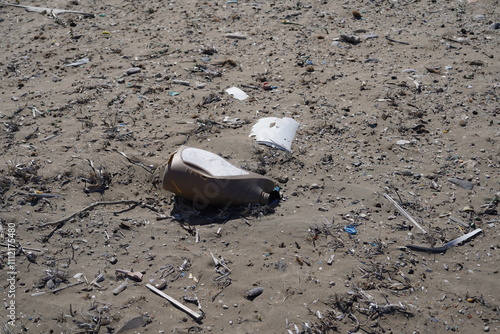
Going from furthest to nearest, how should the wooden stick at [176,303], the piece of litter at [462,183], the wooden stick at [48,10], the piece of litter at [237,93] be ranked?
1. the wooden stick at [48,10]
2. the piece of litter at [237,93]
3. the piece of litter at [462,183]
4. the wooden stick at [176,303]

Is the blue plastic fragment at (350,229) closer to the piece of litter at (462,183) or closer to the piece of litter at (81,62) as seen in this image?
the piece of litter at (462,183)

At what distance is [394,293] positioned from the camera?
2.73 m

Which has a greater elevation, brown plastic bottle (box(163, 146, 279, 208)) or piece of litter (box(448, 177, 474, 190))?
brown plastic bottle (box(163, 146, 279, 208))

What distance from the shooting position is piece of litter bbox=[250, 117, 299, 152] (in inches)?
153

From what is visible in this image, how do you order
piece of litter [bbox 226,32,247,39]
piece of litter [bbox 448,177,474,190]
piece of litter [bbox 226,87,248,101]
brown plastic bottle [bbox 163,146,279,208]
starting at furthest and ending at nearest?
1. piece of litter [bbox 226,32,247,39]
2. piece of litter [bbox 226,87,248,101]
3. piece of litter [bbox 448,177,474,190]
4. brown plastic bottle [bbox 163,146,279,208]

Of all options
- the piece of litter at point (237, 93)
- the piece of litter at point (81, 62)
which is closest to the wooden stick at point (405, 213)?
the piece of litter at point (237, 93)

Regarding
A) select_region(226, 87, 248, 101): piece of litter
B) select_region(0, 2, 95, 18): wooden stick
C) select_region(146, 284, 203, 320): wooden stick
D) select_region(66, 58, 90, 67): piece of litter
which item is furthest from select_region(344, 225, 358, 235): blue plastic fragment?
select_region(0, 2, 95, 18): wooden stick

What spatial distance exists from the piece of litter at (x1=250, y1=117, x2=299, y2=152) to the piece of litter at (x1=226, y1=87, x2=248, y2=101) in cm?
48

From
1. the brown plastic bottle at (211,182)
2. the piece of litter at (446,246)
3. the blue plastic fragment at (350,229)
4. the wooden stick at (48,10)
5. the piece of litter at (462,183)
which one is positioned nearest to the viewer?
the piece of litter at (446,246)

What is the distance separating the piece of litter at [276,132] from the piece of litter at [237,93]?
0.48 meters

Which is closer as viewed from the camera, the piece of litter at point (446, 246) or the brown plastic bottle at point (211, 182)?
the piece of litter at point (446, 246)

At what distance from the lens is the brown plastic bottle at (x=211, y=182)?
3.27 metres

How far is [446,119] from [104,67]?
3.46 m

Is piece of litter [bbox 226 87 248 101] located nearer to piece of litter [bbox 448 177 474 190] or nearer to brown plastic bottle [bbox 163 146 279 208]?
brown plastic bottle [bbox 163 146 279 208]
